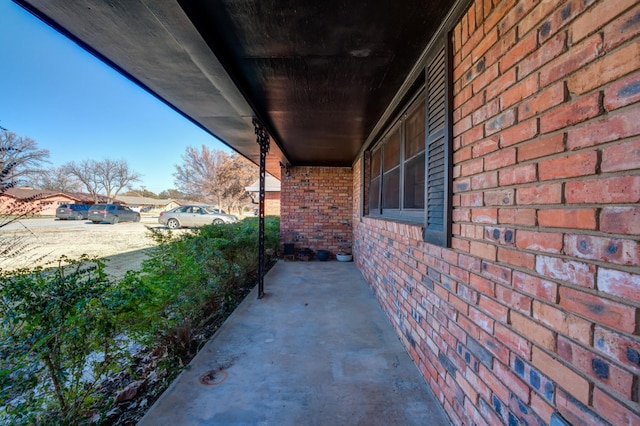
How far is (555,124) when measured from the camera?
89cm

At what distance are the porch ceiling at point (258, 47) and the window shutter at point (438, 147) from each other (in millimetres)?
262

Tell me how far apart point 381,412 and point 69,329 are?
73.8 inches

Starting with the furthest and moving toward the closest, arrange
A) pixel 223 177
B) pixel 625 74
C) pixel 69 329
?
pixel 223 177
pixel 69 329
pixel 625 74

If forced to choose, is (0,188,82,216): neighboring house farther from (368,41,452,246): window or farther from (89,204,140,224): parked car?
(89,204,140,224): parked car

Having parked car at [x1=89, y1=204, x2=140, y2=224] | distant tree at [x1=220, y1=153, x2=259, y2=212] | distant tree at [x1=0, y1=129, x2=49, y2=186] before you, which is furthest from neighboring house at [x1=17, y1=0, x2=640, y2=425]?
distant tree at [x1=220, y1=153, x2=259, y2=212]

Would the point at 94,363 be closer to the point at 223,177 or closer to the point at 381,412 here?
the point at 381,412

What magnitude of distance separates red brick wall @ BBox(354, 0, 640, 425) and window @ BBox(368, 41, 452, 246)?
10 centimetres

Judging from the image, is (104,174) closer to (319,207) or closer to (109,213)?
(109,213)

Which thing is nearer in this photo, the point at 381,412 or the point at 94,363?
the point at 94,363

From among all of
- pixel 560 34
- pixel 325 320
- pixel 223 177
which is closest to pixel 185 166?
pixel 223 177

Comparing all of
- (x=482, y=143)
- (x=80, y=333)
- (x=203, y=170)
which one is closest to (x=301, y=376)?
(x=80, y=333)

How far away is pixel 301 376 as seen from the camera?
6.65ft

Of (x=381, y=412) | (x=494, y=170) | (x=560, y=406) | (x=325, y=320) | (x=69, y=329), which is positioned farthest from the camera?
(x=325, y=320)

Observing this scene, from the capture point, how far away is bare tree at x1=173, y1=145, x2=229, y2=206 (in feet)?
88.9
